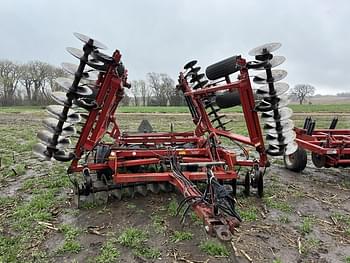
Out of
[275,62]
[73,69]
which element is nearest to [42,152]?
[73,69]

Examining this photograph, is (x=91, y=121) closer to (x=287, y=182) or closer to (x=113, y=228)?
(x=113, y=228)

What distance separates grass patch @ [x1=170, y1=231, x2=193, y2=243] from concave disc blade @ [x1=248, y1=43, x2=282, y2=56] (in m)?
2.41

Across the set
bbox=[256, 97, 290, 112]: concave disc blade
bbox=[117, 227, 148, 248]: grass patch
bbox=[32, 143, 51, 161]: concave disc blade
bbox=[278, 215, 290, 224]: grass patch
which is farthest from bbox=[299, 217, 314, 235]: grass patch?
bbox=[32, 143, 51, 161]: concave disc blade

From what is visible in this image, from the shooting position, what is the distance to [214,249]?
320 cm

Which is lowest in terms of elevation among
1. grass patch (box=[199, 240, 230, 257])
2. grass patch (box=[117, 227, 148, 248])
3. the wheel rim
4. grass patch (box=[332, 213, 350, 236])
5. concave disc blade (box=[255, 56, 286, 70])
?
grass patch (box=[332, 213, 350, 236])

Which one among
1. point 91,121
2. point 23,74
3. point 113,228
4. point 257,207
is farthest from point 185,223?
point 23,74

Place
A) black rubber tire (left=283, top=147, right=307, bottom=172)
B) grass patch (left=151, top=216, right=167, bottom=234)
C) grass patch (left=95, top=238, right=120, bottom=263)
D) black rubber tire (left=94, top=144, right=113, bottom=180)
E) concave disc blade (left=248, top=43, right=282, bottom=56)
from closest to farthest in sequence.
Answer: grass patch (left=95, top=238, right=120, bottom=263) < grass patch (left=151, top=216, right=167, bottom=234) < concave disc blade (left=248, top=43, right=282, bottom=56) < black rubber tire (left=94, top=144, right=113, bottom=180) < black rubber tire (left=283, top=147, right=307, bottom=172)

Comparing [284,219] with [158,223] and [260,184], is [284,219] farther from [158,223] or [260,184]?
[158,223]

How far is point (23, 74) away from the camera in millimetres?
51594

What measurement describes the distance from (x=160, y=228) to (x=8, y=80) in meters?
54.2

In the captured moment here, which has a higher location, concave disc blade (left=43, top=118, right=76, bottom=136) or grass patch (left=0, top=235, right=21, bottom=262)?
concave disc blade (left=43, top=118, right=76, bottom=136)

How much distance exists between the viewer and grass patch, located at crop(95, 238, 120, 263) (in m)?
3.07

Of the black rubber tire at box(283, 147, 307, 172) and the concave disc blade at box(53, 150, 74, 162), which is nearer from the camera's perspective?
the concave disc blade at box(53, 150, 74, 162)

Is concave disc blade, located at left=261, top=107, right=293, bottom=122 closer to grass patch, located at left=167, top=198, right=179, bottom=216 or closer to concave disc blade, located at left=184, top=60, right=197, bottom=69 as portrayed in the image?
grass patch, located at left=167, top=198, right=179, bottom=216
